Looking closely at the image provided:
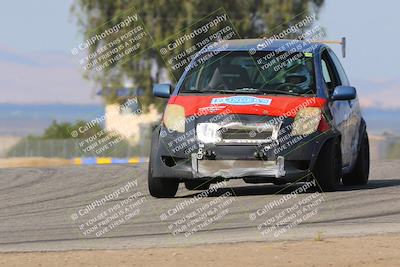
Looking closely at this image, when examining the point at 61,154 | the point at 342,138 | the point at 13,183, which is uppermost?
the point at 13,183

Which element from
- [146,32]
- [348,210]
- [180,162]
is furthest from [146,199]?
[146,32]

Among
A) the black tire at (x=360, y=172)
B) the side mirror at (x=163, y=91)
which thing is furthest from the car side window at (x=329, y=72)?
the side mirror at (x=163, y=91)

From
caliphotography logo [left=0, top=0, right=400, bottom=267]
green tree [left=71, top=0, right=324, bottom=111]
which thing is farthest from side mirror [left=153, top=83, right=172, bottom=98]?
green tree [left=71, top=0, right=324, bottom=111]

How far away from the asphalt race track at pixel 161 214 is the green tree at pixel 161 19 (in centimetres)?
4405

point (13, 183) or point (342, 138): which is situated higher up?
point (13, 183)

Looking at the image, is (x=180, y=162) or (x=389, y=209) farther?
(x=180, y=162)

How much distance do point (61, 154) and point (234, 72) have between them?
45785 mm

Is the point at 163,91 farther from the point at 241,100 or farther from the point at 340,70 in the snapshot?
the point at 340,70

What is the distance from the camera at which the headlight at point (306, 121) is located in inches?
510

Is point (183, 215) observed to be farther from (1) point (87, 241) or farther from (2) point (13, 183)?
(2) point (13, 183)

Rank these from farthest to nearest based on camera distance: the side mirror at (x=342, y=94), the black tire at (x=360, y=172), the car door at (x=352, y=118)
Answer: the black tire at (x=360, y=172), the car door at (x=352, y=118), the side mirror at (x=342, y=94)

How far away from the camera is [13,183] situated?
16.9 meters

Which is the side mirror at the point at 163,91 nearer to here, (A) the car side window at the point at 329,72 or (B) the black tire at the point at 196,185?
(B) the black tire at the point at 196,185

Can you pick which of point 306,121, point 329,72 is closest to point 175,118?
point 306,121
